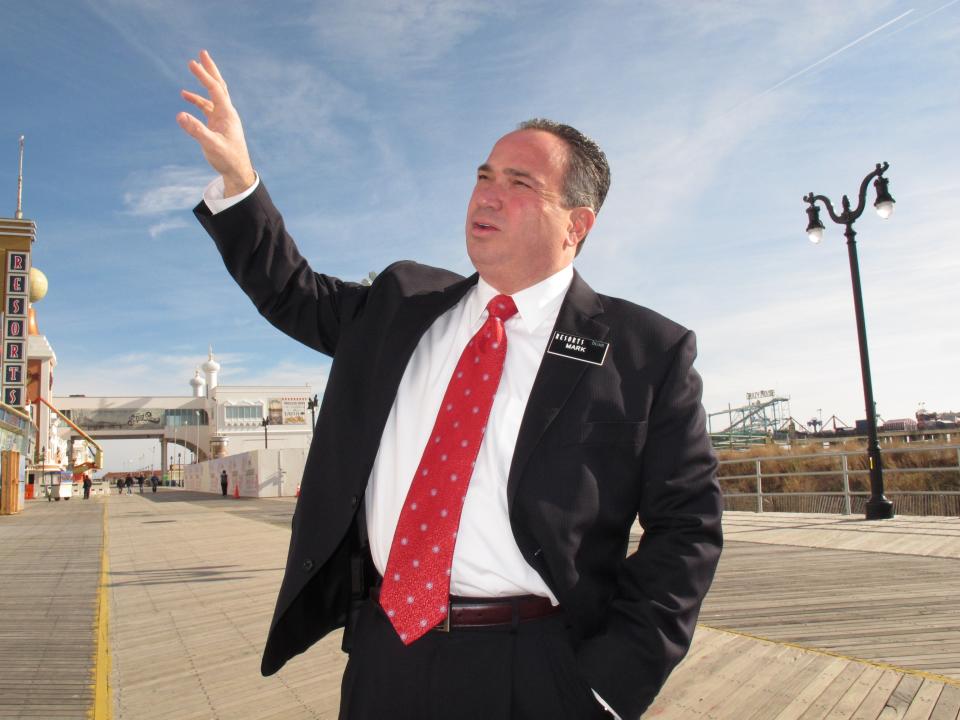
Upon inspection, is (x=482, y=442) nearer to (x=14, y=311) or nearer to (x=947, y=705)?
(x=947, y=705)

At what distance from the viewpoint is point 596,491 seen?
1.87 meters

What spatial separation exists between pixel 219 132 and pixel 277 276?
41cm

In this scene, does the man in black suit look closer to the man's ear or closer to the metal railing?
the man's ear

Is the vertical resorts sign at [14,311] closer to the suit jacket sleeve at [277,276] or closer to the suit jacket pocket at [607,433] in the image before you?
the suit jacket sleeve at [277,276]

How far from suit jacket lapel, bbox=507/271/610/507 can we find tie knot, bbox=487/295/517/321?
0.45 ft

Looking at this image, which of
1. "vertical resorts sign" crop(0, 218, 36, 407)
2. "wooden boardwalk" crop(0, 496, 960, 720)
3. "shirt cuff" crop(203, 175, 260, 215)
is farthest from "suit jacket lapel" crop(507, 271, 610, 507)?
"vertical resorts sign" crop(0, 218, 36, 407)

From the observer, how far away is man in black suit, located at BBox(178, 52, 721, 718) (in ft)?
5.86

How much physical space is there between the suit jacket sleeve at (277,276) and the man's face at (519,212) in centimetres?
44

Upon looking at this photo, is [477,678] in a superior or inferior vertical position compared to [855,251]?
inferior

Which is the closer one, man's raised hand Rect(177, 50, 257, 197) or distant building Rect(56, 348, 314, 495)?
man's raised hand Rect(177, 50, 257, 197)

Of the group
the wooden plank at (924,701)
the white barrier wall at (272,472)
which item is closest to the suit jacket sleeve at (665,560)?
the wooden plank at (924,701)

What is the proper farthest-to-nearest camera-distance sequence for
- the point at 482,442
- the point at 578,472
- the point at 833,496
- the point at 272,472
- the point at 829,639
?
the point at 272,472 < the point at 833,496 < the point at 829,639 < the point at 482,442 < the point at 578,472

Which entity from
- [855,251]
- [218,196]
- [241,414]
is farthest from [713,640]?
[241,414]

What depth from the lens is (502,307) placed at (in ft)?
7.06
